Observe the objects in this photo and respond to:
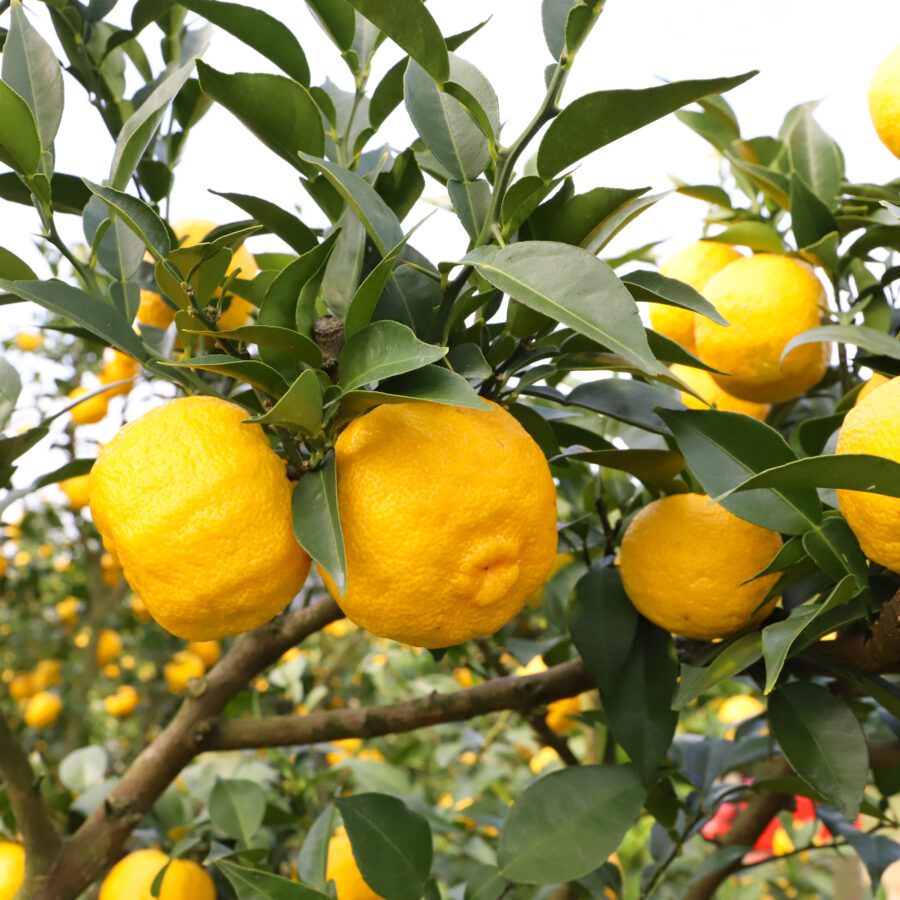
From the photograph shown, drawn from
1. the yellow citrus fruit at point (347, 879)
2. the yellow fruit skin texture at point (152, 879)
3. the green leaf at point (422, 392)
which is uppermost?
the green leaf at point (422, 392)

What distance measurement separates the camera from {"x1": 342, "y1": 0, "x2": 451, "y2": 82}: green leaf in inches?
19.1

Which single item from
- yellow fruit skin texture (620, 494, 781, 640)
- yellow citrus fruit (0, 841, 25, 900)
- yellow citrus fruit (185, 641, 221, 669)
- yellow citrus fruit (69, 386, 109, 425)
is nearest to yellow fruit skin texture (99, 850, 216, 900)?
yellow citrus fruit (0, 841, 25, 900)

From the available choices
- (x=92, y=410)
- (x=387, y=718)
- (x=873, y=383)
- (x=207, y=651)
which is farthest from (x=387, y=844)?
(x=207, y=651)

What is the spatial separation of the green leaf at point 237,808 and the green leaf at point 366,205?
0.68 metres

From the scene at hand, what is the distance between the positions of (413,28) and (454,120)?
0.38 feet

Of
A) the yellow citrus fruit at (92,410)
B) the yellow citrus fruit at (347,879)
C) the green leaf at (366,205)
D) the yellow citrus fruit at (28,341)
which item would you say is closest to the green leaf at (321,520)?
the green leaf at (366,205)

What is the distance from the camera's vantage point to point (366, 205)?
21.5 inches

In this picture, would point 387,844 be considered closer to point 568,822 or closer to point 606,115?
point 568,822

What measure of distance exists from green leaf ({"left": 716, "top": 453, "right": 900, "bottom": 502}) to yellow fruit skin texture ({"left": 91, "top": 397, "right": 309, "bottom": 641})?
28 centimetres

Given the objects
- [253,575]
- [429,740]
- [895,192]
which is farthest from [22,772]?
[429,740]

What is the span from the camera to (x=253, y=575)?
56cm

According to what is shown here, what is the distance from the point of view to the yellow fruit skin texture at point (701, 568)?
69 centimetres

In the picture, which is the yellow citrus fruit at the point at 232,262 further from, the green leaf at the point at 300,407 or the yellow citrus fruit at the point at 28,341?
the yellow citrus fruit at the point at 28,341

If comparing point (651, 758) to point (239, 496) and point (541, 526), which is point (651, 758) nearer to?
point (541, 526)
